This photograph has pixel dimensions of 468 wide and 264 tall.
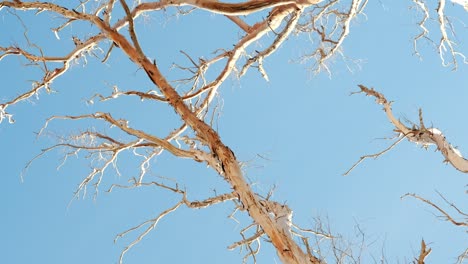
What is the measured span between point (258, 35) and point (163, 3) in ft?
4.26

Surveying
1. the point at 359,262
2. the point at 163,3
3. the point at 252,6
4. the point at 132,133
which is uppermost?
the point at 163,3

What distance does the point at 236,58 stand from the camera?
738 cm

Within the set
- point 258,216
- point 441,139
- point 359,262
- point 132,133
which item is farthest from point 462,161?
point 132,133

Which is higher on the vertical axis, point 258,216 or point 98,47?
point 98,47

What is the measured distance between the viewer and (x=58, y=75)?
24.1ft

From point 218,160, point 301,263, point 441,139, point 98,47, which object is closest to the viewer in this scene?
point 301,263

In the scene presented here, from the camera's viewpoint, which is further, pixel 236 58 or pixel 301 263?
pixel 236 58

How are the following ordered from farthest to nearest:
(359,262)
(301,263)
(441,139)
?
(441,139), (359,262), (301,263)

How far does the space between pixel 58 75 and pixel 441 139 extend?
5.37 metres

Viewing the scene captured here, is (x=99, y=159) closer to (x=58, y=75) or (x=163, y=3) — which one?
(x=58, y=75)

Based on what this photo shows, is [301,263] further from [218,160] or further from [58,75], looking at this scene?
[58,75]

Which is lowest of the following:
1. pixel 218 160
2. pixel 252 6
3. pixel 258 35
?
pixel 218 160

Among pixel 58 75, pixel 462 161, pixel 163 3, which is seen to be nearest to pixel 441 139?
pixel 462 161

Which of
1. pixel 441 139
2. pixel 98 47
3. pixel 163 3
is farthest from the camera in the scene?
pixel 98 47
